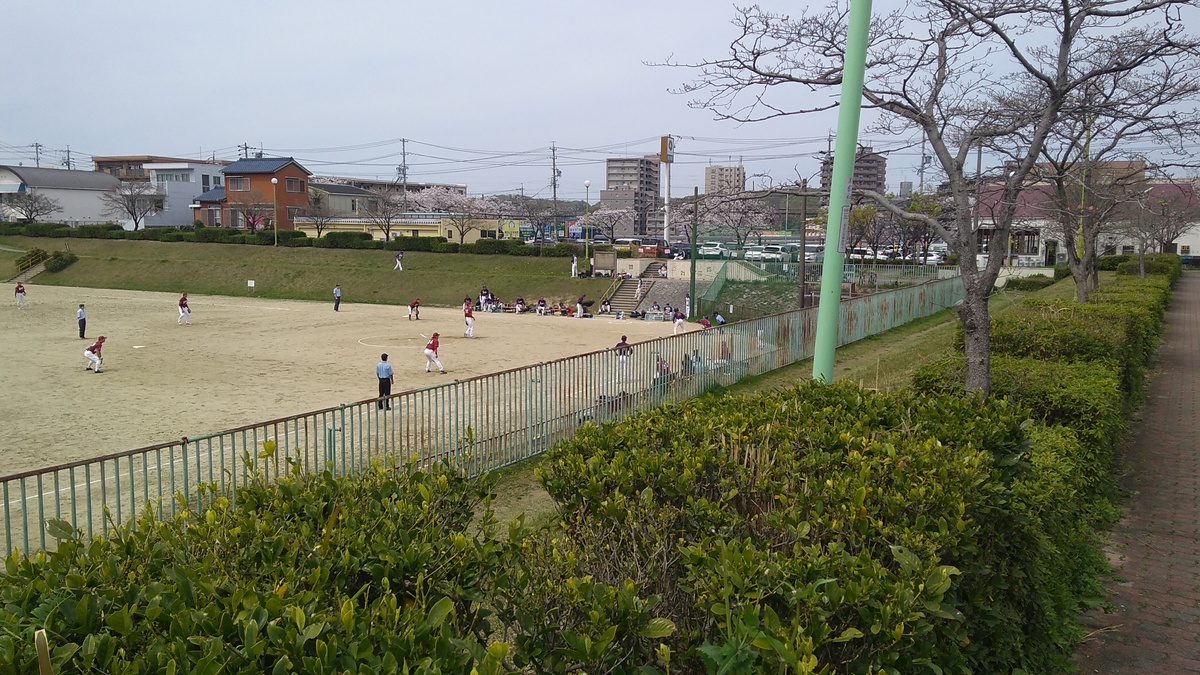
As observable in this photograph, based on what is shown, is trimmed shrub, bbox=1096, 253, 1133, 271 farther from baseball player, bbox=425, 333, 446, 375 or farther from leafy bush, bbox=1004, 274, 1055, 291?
baseball player, bbox=425, 333, 446, 375

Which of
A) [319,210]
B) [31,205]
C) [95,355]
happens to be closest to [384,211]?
[319,210]

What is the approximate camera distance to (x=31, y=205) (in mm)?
80250

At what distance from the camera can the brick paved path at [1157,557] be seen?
6215 millimetres

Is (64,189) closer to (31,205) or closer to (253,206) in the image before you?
(31,205)

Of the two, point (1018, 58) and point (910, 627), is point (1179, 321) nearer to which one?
point (1018, 58)

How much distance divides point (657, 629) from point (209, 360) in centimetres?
2442

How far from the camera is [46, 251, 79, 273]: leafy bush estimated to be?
6097cm

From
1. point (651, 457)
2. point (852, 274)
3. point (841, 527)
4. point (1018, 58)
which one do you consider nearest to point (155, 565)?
point (651, 457)

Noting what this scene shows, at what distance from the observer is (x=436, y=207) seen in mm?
100625

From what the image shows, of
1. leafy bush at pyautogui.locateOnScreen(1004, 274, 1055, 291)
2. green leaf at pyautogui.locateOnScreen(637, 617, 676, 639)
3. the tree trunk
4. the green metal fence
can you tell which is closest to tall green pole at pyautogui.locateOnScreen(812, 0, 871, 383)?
the tree trunk

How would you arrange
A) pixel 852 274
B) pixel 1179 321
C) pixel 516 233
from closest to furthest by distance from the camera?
pixel 1179 321, pixel 852 274, pixel 516 233

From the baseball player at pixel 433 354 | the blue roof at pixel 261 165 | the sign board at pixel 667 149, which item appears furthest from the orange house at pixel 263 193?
the baseball player at pixel 433 354

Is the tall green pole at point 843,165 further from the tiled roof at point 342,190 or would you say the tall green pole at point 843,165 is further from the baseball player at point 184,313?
the tiled roof at point 342,190

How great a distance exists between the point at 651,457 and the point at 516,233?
8422 centimetres
